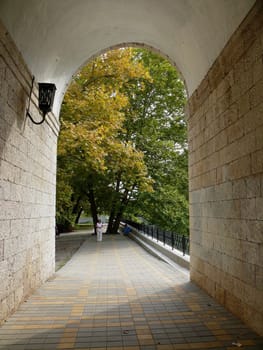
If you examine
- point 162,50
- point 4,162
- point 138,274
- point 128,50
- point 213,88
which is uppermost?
point 128,50

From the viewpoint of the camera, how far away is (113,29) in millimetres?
7445

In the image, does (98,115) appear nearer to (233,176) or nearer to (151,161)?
(233,176)

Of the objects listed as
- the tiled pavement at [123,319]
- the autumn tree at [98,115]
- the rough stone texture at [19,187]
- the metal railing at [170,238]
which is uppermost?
the autumn tree at [98,115]

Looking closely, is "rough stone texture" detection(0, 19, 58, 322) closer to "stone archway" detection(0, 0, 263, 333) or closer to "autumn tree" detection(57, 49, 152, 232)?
"stone archway" detection(0, 0, 263, 333)

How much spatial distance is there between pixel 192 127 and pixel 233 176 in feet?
8.54

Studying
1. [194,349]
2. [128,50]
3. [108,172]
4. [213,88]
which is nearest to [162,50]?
[213,88]

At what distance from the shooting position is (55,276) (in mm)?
7754

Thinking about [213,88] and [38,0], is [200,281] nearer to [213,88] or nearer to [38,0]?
[213,88]

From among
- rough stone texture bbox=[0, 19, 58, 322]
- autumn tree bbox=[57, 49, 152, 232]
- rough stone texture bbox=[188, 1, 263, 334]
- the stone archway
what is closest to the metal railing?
the stone archway

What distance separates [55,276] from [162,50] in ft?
19.4

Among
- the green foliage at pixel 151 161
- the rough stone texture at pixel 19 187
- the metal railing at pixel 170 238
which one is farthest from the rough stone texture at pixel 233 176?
the green foliage at pixel 151 161

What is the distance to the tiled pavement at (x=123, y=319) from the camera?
381 cm

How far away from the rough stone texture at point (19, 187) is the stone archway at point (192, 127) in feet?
0.06

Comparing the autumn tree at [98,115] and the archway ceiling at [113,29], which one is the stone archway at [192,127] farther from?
the autumn tree at [98,115]
